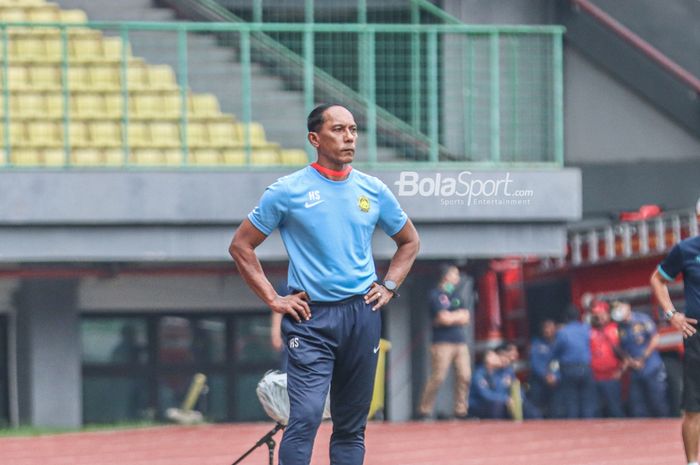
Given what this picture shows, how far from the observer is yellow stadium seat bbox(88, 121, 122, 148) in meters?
17.0

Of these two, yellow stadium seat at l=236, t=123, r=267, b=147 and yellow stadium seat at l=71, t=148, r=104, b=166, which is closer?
yellow stadium seat at l=71, t=148, r=104, b=166

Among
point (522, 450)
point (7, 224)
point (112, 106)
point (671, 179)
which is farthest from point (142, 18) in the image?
point (522, 450)

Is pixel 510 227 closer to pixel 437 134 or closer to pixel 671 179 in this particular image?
pixel 437 134

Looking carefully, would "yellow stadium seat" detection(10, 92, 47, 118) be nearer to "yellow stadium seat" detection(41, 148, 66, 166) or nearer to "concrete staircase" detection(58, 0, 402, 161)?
"yellow stadium seat" detection(41, 148, 66, 166)

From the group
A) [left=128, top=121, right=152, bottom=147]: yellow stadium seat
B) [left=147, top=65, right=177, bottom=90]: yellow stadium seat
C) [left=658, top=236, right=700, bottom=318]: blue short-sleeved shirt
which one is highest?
[left=147, top=65, right=177, bottom=90]: yellow stadium seat

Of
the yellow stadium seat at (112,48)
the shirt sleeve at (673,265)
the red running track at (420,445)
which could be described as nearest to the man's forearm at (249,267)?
the shirt sleeve at (673,265)

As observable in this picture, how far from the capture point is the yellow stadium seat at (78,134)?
16891mm

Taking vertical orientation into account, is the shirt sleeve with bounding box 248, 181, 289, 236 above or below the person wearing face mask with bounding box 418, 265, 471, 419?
above

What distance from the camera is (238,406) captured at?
751 inches

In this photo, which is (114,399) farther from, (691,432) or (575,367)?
(691,432)

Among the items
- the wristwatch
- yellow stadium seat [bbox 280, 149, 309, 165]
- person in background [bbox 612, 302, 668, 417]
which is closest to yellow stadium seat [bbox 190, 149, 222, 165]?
yellow stadium seat [bbox 280, 149, 309, 165]

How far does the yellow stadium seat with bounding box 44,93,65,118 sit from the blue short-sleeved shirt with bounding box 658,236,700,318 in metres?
8.81

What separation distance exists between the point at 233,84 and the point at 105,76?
137cm

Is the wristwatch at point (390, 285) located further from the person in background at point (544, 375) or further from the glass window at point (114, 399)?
the person in background at point (544, 375)
